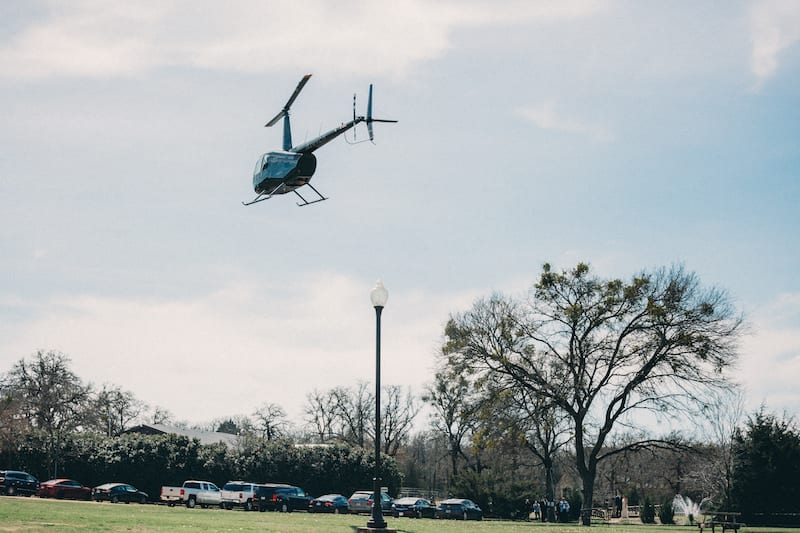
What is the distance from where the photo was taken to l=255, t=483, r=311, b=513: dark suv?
51938 mm

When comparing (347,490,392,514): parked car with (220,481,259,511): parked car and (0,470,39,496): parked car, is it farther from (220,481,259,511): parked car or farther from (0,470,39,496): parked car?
(0,470,39,496): parked car

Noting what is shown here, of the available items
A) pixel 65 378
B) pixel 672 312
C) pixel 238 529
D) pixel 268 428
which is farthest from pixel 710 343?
pixel 268 428

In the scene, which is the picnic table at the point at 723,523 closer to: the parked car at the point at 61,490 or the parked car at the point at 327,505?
the parked car at the point at 327,505

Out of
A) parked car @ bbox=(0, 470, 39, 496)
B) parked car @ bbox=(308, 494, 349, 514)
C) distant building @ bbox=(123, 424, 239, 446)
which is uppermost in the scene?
distant building @ bbox=(123, 424, 239, 446)

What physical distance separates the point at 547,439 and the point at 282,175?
38.8 meters

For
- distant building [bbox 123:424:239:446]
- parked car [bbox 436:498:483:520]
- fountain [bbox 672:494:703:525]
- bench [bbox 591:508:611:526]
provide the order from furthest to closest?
distant building [bbox 123:424:239:446] < fountain [bbox 672:494:703:525] < bench [bbox 591:508:611:526] < parked car [bbox 436:498:483:520]

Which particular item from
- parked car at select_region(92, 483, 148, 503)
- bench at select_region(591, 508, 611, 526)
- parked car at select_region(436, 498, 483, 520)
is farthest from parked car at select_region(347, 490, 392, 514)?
bench at select_region(591, 508, 611, 526)

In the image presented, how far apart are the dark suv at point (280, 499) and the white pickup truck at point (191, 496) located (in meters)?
2.68

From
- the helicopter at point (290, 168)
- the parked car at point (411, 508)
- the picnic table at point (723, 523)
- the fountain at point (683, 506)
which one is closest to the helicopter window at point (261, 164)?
the helicopter at point (290, 168)

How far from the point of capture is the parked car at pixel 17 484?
52406mm

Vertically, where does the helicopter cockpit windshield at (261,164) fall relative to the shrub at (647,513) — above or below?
above

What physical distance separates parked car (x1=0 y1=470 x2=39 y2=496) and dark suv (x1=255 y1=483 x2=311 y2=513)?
15173 mm

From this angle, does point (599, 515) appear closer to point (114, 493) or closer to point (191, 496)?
point (191, 496)

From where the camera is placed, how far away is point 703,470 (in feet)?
165
